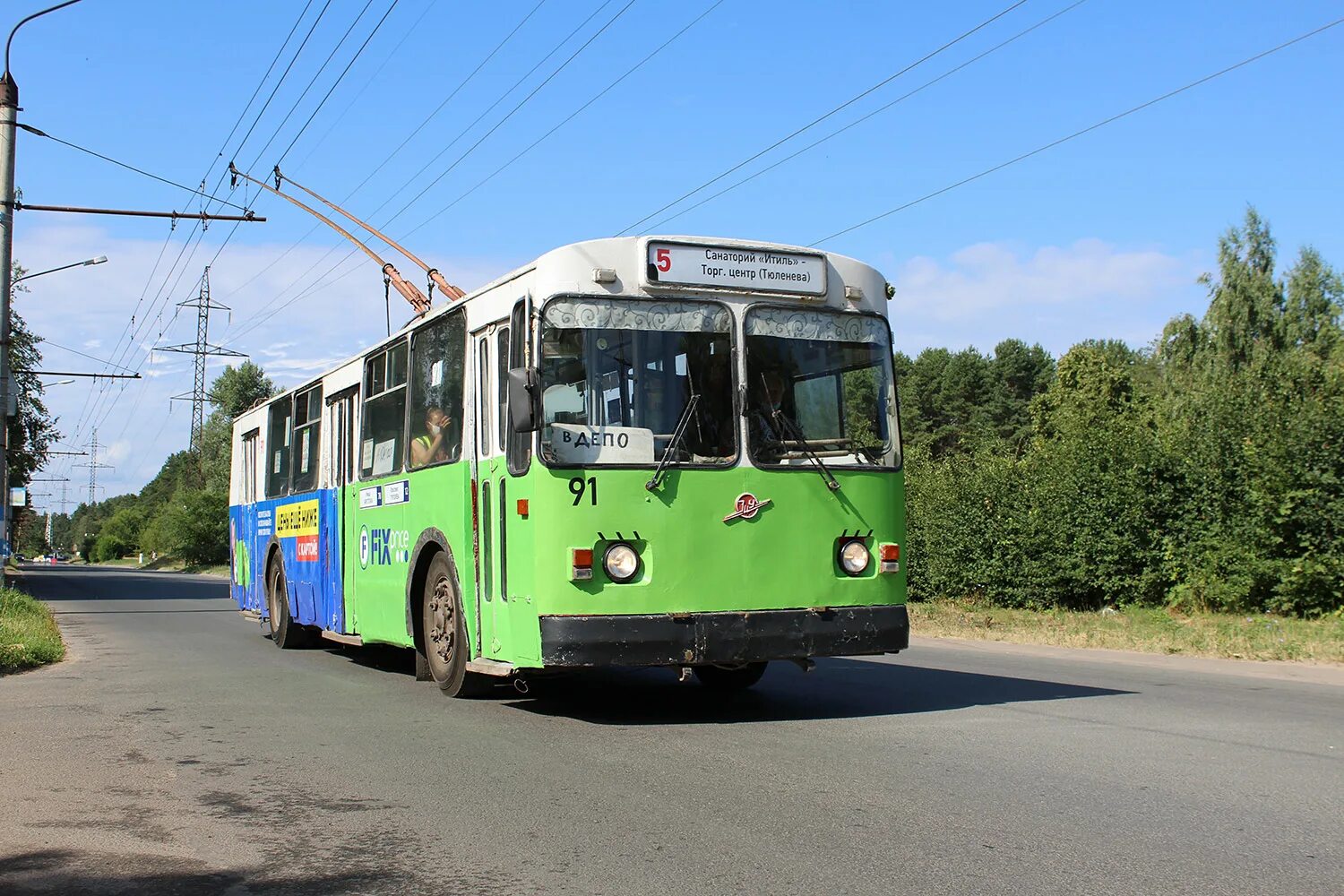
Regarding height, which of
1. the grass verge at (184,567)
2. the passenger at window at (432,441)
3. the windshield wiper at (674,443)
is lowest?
the windshield wiper at (674,443)

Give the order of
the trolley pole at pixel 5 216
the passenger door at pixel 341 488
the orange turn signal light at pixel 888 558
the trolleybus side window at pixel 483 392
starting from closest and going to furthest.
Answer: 1. the orange turn signal light at pixel 888 558
2. the trolleybus side window at pixel 483 392
3. the passenger door at pixel 341 488
4. the trolley pole at pixel 5 216

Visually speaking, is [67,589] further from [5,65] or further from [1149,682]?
[1149,682]

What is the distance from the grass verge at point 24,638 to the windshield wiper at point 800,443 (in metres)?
9.99

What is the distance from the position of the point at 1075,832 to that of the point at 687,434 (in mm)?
4007

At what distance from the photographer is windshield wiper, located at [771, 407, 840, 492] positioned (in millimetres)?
9195

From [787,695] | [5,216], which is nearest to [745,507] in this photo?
[787,695]

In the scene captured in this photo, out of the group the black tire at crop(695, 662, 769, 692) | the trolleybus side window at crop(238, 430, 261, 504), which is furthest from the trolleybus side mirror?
the trolleybus side window at crop(238, 430, 261, 504)

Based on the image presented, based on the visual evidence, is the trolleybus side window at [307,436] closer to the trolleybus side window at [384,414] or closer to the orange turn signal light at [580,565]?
the trolleybus side window at [384,414]

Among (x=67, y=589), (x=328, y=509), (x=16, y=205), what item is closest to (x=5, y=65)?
(x=16, y=205)

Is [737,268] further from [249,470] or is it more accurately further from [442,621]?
[249,470]

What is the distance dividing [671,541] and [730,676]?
2712mm

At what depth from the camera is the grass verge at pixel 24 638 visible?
15109 millimetres

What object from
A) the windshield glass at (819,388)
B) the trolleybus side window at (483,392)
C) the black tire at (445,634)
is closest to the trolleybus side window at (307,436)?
the black tire at (445,634)

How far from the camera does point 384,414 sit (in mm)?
12516
